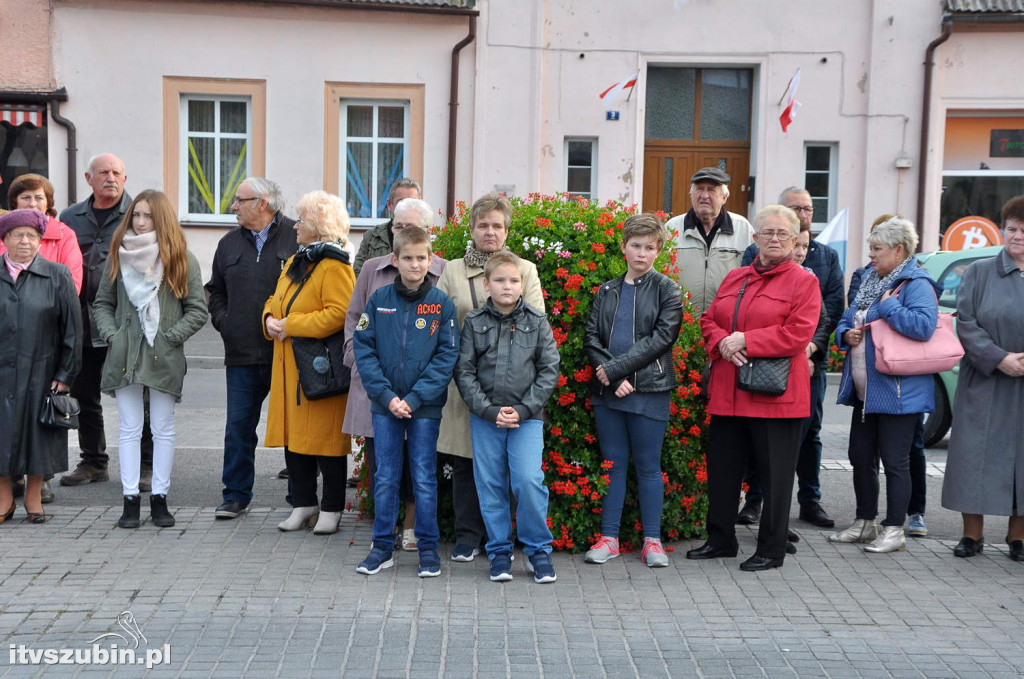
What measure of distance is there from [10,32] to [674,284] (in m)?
13.4

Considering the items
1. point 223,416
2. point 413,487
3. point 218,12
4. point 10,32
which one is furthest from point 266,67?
point 413,487

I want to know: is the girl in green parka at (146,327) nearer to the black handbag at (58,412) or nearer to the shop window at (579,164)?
the black handbag at (58,412)

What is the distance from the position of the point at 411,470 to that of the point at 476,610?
95 centimetres

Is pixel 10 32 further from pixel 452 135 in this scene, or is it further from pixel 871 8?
pixel 871 8

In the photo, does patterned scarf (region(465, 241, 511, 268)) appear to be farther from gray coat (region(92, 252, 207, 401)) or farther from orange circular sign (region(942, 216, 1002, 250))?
orange circular sign (region(942, 216, 1002, 250))

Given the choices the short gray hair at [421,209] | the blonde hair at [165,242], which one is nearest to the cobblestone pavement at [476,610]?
the blonde hair at [165,242]

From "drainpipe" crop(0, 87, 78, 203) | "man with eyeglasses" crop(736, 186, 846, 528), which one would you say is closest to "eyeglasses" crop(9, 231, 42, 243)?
"man with eyeglasses" crop(736, 186, 846, 528)

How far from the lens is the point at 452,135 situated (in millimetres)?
16500

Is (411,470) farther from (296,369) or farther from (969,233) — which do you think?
(969,233)

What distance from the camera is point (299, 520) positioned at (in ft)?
21.8

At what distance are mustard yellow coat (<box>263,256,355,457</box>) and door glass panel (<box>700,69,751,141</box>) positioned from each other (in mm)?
11595

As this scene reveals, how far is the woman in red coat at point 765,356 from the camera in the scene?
5926 millimetres

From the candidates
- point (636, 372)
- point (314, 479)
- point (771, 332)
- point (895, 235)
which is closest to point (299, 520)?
point (314, 479)

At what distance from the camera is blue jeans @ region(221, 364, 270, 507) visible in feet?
22.4
